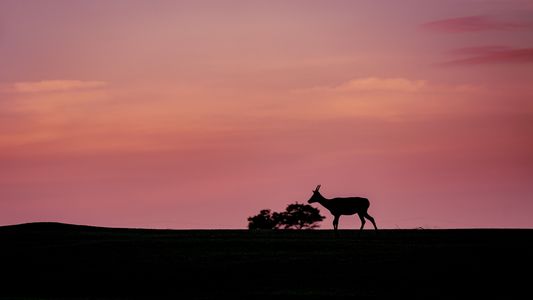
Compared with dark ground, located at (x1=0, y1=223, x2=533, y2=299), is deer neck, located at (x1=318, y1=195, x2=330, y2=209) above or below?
above

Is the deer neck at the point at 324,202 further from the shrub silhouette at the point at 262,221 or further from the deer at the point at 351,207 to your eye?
the shrub silhouette at the point at 262,221

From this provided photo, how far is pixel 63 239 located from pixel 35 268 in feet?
33.5

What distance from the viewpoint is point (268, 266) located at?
4116 cm

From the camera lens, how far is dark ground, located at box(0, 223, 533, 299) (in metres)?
36.1

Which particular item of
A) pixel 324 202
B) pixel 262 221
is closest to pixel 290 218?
pixel 262 221

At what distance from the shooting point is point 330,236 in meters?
53.9

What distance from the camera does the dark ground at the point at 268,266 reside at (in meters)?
36.1

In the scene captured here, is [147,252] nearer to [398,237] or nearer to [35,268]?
[35,268]

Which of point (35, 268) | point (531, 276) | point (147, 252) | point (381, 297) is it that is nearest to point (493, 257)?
point (531, 276)

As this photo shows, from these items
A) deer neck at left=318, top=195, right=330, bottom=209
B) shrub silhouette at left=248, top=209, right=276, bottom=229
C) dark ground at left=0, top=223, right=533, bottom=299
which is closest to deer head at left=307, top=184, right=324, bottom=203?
deer neck at left=318, top=195, right=330, bottom=209

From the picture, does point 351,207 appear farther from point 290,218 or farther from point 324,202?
point 290,218

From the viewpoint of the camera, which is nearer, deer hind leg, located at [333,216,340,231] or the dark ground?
the dark ground

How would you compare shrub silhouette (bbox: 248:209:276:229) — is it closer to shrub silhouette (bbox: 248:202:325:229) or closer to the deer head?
shrub silhouette (bbox: 248:202:325:229)

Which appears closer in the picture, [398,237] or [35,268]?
[35,268]
